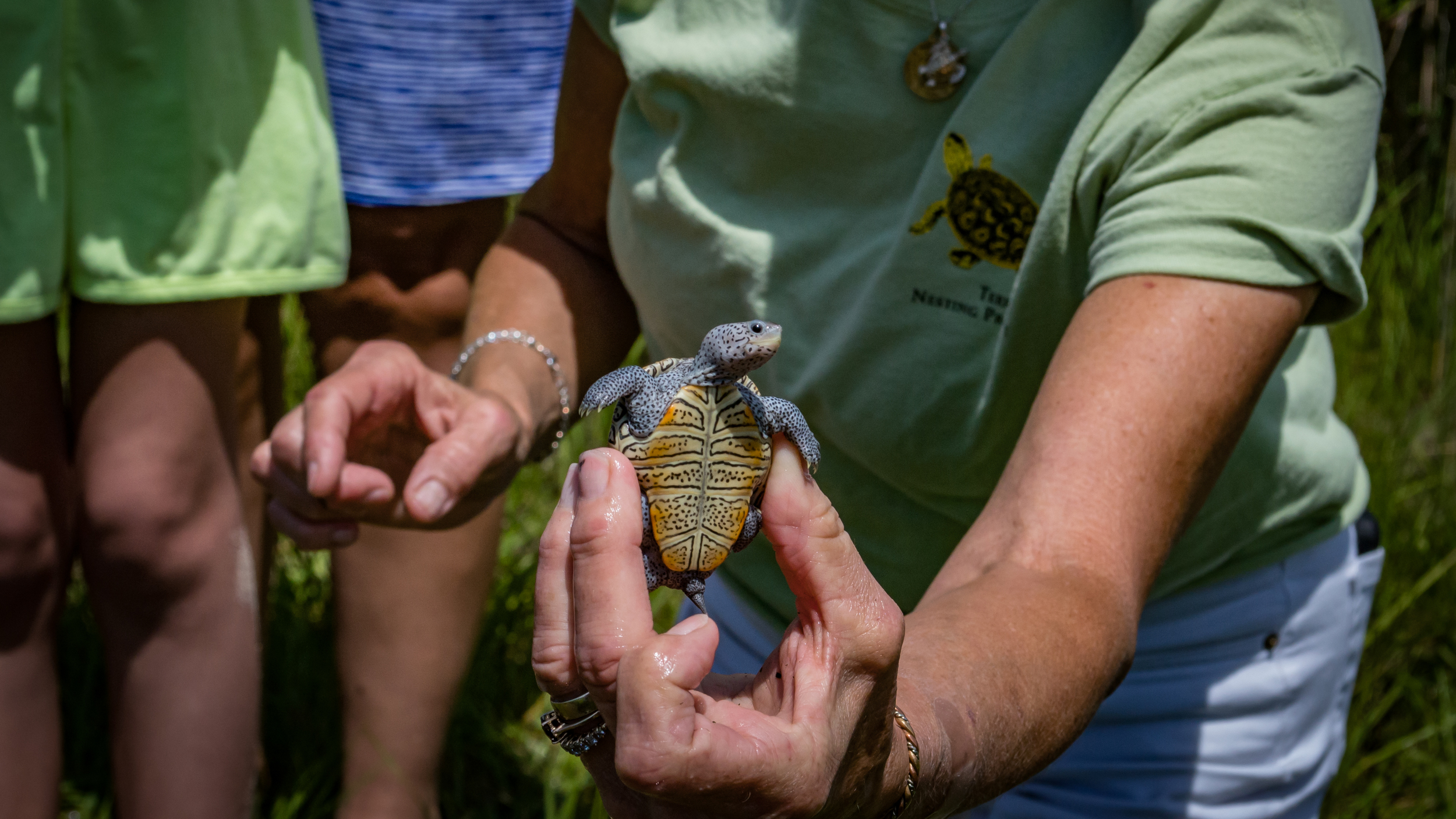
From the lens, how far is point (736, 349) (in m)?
1.32

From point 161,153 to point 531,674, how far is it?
1.84 m

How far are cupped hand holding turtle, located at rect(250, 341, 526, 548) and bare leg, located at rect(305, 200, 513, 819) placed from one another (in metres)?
0.85

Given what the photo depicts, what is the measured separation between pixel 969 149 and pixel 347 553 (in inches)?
75.9

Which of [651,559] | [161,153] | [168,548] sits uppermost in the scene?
[651,559]

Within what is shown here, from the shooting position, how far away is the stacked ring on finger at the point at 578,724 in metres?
1.16

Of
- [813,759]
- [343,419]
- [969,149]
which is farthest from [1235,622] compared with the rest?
[343,419]

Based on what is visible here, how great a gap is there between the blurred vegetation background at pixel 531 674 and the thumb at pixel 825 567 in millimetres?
1597

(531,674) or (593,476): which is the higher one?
(593,476)

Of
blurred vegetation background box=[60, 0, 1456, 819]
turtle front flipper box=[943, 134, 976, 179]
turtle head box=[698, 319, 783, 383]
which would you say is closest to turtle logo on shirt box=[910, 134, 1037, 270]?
turtle front flipper box=[943, 134, 976, 179]

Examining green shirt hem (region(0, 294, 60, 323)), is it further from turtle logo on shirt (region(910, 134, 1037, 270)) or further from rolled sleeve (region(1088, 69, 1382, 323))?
rolled sleeve (region(1088, 69, 1382, 323))

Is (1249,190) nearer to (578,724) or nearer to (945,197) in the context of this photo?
(945,197)

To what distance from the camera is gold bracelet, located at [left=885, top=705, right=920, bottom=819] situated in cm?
118

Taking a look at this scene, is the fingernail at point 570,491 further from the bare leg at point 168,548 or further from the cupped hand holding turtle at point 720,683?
the bare leg at point 168,548

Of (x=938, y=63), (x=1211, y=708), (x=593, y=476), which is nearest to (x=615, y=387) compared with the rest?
(x=593, y=476)
